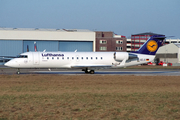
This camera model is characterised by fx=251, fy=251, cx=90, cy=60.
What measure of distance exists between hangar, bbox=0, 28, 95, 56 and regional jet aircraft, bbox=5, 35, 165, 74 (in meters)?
38.2

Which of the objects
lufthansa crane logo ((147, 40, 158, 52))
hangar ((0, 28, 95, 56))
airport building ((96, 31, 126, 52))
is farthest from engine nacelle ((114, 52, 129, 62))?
airport building ((96, 31, 126, 52))

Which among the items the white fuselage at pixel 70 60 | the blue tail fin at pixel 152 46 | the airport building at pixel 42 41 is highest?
the airport building at pixel 42 41

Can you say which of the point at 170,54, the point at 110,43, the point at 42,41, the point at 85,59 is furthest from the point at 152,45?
the point at 170,54

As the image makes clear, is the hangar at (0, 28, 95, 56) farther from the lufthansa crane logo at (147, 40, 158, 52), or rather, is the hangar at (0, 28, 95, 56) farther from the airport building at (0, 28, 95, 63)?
the lufthansa crane logo at (147, 40, 158, 52)

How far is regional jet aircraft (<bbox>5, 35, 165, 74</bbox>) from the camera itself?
31.7 metres

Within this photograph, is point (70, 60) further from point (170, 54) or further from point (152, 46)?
point (170, 54)

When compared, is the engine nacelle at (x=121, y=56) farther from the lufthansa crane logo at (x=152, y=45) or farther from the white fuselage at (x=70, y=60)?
the lufthansa crane logo at (x=152, y=45)

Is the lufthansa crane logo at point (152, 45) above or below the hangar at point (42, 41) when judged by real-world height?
below

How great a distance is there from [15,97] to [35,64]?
18.3 metres

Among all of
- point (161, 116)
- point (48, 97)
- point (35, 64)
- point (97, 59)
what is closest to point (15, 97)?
point (48, 97)

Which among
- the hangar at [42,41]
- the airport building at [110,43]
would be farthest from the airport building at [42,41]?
the airport building at [110,43]

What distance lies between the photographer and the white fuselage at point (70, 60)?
31609mm

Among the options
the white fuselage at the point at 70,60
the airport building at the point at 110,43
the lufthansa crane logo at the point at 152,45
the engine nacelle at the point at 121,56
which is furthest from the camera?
the airport building at the point at 110,43

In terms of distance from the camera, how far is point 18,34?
7012 cm
